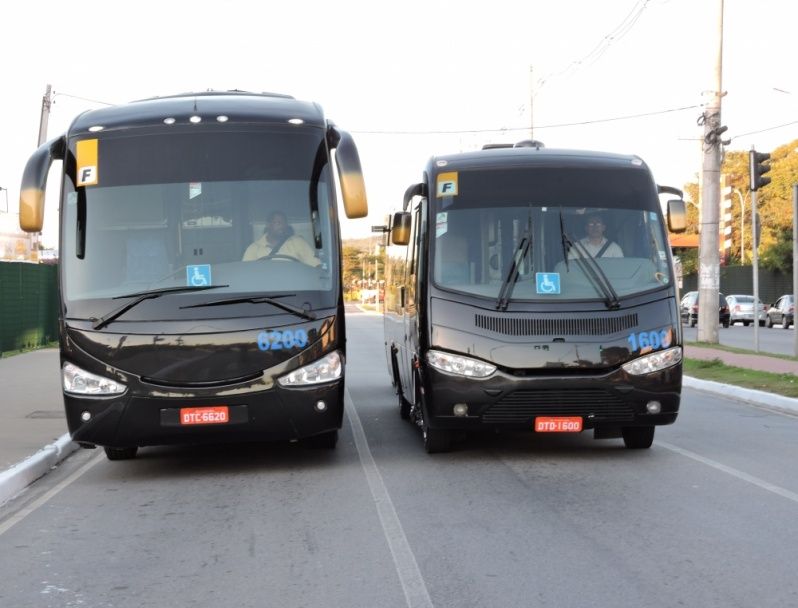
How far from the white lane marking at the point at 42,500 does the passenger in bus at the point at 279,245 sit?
7.88 ft

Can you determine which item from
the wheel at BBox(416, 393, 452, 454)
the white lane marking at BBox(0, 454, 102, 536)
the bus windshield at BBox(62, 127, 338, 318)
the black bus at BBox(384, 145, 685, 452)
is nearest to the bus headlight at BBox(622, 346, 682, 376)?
the black bus at BBox(384, 145, 685, 452)

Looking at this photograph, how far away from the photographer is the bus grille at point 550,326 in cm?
912

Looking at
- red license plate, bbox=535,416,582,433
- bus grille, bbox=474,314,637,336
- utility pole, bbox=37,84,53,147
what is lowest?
red license plate, bbox=535,416,582,433

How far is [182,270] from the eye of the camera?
8.83 m

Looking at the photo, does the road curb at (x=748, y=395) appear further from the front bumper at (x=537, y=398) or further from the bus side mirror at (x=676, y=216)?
the front bumper at (x=537, y=398)

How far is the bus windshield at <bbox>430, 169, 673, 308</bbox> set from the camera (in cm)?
941

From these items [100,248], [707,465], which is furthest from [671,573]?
[100,248]

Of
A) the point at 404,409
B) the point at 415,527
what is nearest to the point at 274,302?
the point at 415,527

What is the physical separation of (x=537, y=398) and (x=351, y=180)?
2.34 m

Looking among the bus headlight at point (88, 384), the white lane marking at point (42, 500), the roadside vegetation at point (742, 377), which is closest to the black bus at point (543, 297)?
the bus headlight at point (88, 384)

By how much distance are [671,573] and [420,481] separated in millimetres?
3167

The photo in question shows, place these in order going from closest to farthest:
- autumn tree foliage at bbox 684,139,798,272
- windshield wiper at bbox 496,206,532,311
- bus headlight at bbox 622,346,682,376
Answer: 1. bus headlight at bbox 622,346,682,376
2. windshield wiper at bbox 496,206,532,311
3. autumn tree foliage at bbox 684,139,798,272

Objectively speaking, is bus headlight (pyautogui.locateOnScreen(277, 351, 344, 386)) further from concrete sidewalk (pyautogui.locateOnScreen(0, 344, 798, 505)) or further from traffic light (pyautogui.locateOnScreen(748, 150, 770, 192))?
traffic light (pyautogui.locateOnScreen(748, 150, 770, 192))

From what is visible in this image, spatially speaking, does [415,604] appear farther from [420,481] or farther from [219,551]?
[420,481]
